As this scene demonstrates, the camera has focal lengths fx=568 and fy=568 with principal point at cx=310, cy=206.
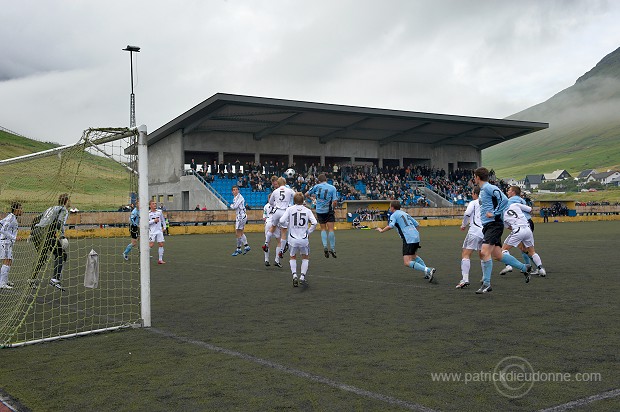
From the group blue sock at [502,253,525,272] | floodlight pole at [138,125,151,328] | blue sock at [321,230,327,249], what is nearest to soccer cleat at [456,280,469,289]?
blue sock at [502,253,525,272]

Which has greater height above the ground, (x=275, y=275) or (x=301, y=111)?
(x=301, y=111)

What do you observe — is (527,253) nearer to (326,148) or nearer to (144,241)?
(144,241)

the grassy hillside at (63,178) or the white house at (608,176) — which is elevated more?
the white house at (608,176)

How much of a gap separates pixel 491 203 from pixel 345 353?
5.06 metres

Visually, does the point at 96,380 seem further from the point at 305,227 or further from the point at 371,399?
the point at 305,227

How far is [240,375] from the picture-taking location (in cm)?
510

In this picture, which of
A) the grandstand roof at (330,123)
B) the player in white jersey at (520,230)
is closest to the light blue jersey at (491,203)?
the player in white jersey at (520,230)

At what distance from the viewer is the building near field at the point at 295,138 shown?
4322 cm

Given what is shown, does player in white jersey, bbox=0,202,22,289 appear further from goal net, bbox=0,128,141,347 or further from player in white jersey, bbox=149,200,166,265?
player in white jersey, bbox=149,200,166,265

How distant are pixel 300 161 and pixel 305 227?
1702 inches

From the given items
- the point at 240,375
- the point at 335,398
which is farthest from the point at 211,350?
the point at 335,398

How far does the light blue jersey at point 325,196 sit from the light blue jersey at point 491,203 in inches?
289

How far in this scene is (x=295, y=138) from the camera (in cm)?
5175

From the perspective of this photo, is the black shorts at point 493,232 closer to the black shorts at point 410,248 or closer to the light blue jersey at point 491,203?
the light blue jersey at point 491,203
